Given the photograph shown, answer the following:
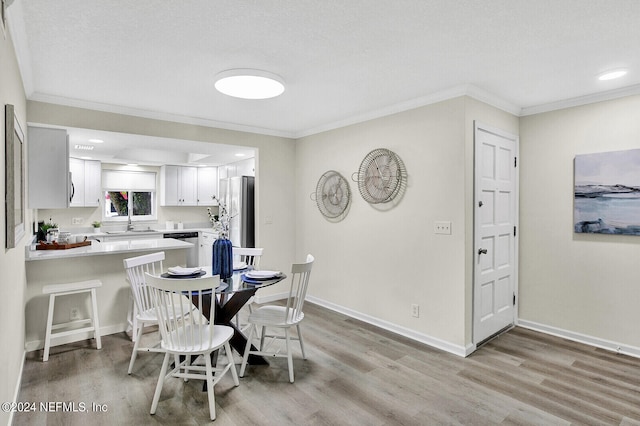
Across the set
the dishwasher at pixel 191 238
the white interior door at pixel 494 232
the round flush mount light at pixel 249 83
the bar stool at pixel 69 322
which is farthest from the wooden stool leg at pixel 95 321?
the white interior door at pixel 494 232

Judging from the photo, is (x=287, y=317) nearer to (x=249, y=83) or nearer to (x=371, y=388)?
(x=371, y=388)

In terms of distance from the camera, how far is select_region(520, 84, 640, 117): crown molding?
3064 mm

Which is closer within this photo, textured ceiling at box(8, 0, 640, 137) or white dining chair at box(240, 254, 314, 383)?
textured ceiling at box(8, 0, 640, 137)

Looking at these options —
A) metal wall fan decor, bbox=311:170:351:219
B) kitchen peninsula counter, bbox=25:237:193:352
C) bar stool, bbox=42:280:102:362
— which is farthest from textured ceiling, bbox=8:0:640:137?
bar stool, bbox=42:280:102:362

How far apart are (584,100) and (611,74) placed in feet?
2.00

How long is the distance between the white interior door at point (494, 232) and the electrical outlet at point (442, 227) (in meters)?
0.24

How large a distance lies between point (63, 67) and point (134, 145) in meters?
2.03

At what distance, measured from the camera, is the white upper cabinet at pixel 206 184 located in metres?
7.01

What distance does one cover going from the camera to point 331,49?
2338 mm

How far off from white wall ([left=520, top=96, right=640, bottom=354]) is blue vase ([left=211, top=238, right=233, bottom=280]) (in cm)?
307

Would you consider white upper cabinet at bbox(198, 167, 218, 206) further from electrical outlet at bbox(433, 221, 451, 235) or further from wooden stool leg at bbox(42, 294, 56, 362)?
electrical outlet at bbox(433, 221, 451, 235)

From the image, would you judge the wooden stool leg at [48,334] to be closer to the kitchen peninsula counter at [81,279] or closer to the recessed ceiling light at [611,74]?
the kitchen peninsula counter at [81,279]

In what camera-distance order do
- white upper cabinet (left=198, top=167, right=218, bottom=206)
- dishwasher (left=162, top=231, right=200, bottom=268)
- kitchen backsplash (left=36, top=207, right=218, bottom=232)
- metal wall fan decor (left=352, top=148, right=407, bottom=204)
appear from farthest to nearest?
white upper cabinet (left=198, top=167, right=218, bottom=206), dishwasher (left=162, top=231, right=200, bottom=268), kitchen backsplash (left=36, top=207, right=218, bottom=232), metal wall fan decor (left=352, top=148, right=407, bottom=204)

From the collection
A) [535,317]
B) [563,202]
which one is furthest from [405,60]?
[535,317]
